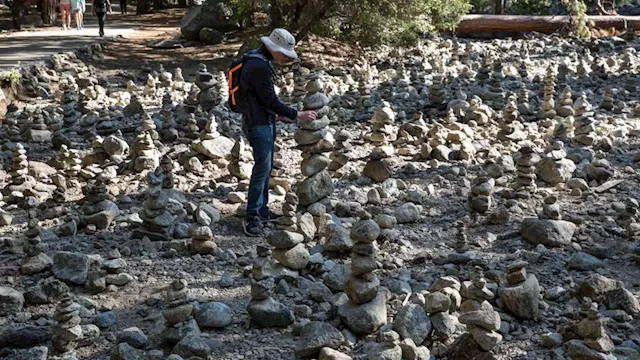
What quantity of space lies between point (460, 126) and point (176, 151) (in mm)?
3696

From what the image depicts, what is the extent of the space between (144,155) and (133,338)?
4.30m

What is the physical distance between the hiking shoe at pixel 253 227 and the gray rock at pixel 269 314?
1842mm

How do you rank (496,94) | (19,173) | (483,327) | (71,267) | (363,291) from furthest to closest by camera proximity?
(496,94)
(19,173)
(71,267)
(363,291)
(483,327)

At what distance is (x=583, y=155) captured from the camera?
30.1 feet

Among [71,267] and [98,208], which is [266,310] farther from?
[98,208]

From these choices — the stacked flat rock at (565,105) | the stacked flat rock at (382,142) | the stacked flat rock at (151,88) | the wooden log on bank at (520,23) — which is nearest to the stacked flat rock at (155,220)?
the stacked flat rock at (382,142)

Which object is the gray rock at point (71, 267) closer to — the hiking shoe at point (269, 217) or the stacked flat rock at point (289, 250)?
the stacked flat rock at point (289, 250)

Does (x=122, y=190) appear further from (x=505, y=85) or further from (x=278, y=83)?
(x=505, y=85)

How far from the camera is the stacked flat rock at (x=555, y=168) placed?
8.27 metres

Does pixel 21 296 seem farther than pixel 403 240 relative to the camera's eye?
No

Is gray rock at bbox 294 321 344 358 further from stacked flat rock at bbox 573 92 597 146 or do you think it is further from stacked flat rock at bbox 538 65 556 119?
stacked flat rock at bbox 538 65 556 119

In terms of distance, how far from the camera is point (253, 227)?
7.12m

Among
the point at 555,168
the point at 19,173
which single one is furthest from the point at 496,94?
the point at 19,173

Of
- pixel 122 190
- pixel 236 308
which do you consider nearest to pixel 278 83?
pixel 122 190
